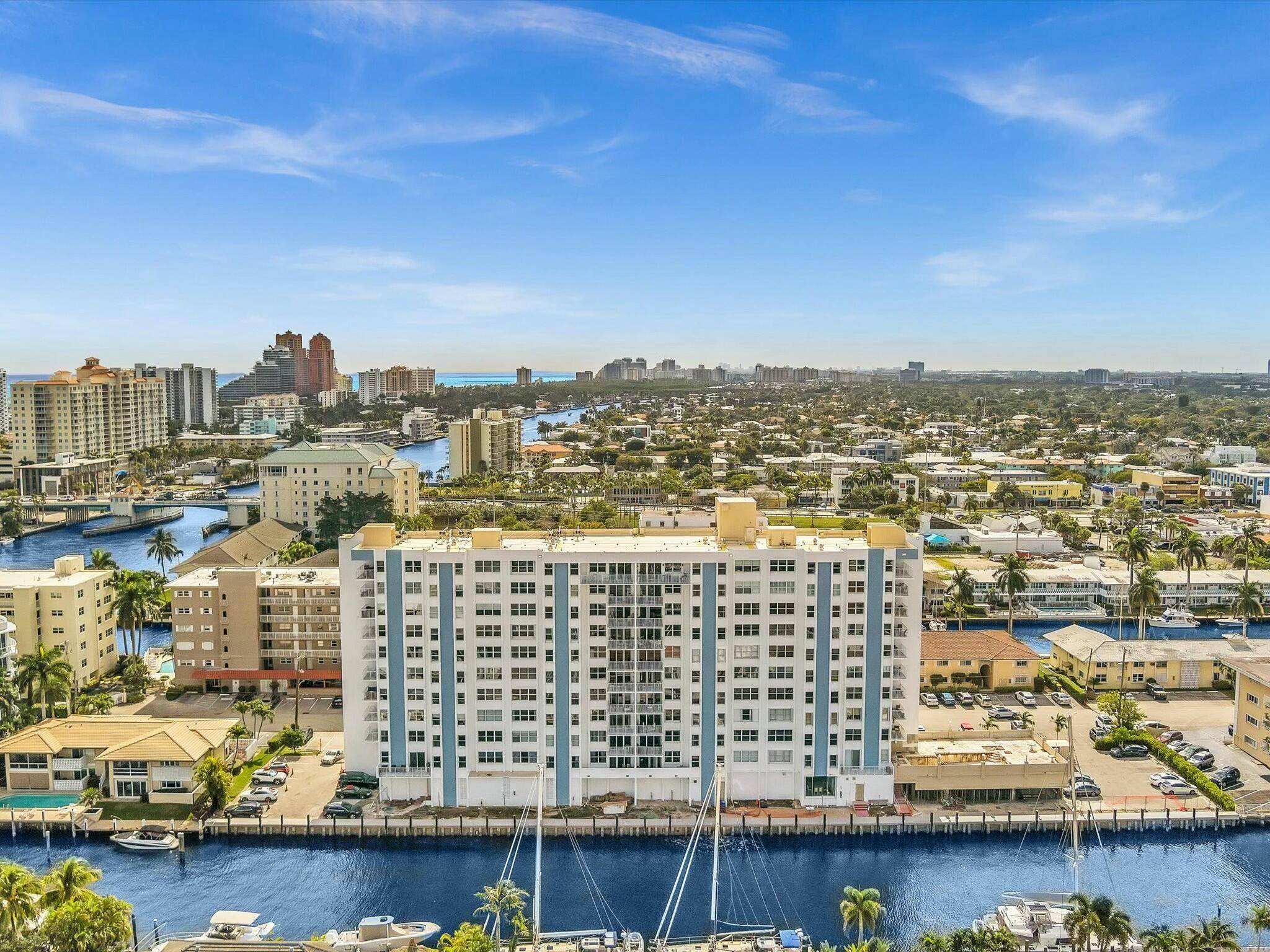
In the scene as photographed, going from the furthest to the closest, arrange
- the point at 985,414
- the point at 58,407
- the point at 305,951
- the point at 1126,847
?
the point at 985,414 → the point at 58,407 → the point at 1126,847 → the point at 305,951

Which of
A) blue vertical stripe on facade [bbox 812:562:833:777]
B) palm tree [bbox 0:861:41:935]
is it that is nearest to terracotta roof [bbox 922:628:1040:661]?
blue vertical stripe on facade [bbox 812:562:833:777]

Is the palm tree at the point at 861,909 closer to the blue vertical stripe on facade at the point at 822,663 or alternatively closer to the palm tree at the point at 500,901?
the blue vertical stripe on facade at the point at 822,663

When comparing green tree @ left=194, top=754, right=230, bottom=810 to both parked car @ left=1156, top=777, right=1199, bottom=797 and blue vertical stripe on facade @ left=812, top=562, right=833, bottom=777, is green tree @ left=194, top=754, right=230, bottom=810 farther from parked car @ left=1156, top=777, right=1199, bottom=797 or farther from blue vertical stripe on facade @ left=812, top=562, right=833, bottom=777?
parked car @ left=1156, top=777, right=1199, bottom=797

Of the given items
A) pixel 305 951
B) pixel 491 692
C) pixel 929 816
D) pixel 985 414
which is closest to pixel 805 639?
pixel 929 816

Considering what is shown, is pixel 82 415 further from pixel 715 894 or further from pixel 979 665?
pixel 715 894

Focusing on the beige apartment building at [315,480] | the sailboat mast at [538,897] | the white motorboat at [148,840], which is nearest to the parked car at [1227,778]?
the sailboat mast at [538,897]

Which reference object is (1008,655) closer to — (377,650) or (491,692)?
(491,692)
